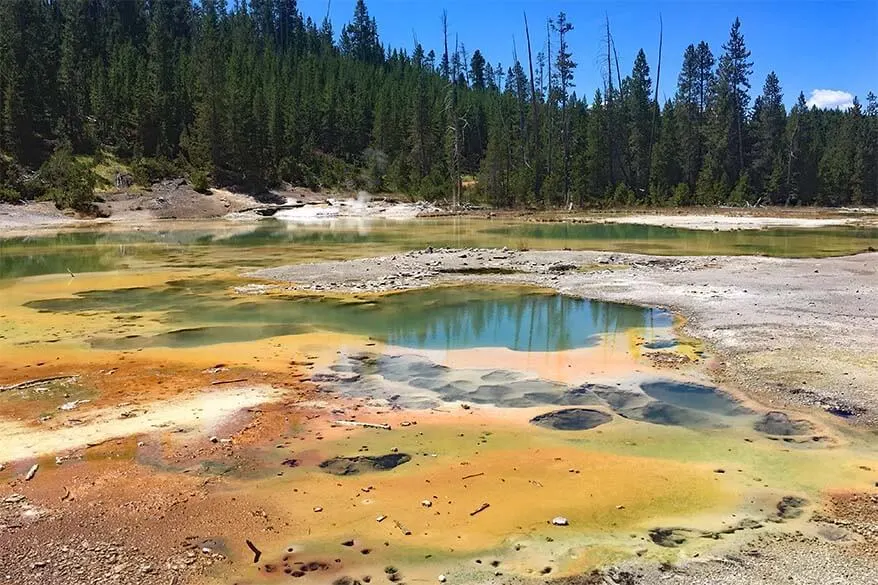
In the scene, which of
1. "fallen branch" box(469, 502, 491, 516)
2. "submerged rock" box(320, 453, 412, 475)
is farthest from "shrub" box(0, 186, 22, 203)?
"fallen branch" box(469, 502, 491, 516)

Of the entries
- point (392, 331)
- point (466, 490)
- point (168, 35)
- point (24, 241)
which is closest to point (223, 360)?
point (392, 331)

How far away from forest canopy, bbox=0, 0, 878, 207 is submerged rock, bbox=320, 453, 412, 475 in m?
52.8

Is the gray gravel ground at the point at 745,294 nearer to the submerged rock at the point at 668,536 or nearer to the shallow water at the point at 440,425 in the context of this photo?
the shallow water at the point at 440,425

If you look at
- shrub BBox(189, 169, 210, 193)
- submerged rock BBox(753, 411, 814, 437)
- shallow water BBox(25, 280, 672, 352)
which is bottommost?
submerged rock BBox(753, 411, 814, 437)

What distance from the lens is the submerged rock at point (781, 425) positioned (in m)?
7.97

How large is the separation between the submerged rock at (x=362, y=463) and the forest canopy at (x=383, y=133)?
52817mm

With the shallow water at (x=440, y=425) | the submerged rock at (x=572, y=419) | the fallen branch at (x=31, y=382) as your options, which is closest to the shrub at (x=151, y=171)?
the shallow water at (x=440, y=425)

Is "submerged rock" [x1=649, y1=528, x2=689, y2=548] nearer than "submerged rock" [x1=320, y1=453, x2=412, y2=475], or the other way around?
"submerged rock" [x1=649, y1=528, x2=689, y2=548]

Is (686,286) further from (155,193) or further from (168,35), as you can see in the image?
(168,35)

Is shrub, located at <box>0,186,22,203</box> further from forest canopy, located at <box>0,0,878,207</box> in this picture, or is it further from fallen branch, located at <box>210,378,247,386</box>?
fallen branch, located at <box>210,378,247,386</box>

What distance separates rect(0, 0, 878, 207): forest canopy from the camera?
66.9 m

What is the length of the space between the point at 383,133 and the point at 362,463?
8675 centimetres

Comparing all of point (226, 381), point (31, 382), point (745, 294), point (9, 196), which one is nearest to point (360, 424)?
point (226, 381)

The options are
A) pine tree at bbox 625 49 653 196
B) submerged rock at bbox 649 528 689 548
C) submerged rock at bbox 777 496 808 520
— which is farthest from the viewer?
pine tree at bbox 625 49 653 196
